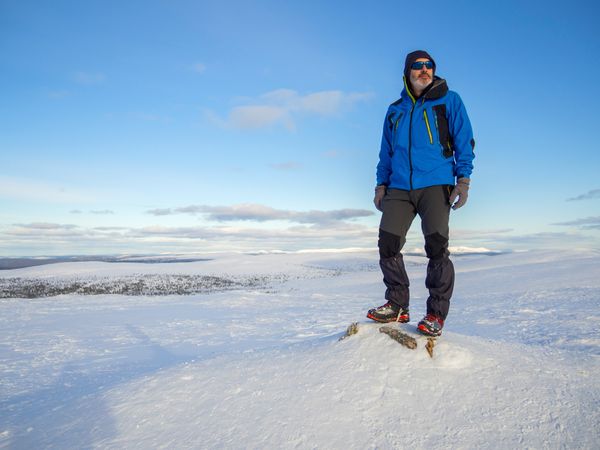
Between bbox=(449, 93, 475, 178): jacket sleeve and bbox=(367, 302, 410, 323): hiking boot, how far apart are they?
1.50 m

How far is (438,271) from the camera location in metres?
3.77

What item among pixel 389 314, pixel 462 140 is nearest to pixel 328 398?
pixel 389 314

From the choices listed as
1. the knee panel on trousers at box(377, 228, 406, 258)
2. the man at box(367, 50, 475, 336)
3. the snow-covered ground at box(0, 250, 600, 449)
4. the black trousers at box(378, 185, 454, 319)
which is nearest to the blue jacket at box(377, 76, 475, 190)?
the man at box(367, 50, 475, 336)

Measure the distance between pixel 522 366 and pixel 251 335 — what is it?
5385 millimetres

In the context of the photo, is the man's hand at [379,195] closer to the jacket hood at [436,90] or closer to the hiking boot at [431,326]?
the jacket hood at [436,90]

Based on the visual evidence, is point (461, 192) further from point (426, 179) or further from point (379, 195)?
point (379, 195)

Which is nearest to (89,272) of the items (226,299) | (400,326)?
(226,299)

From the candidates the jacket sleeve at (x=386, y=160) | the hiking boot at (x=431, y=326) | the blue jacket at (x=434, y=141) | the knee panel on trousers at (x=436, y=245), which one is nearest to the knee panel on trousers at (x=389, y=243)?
the knee panel on trousers at (x=436, y=245)

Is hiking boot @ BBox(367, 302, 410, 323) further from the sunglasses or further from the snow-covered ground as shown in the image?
the sunglasses

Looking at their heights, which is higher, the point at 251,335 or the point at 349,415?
the point at 349,415

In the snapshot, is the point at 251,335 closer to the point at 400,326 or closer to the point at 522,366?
the point at 400,326

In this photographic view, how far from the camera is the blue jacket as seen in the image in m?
3.84

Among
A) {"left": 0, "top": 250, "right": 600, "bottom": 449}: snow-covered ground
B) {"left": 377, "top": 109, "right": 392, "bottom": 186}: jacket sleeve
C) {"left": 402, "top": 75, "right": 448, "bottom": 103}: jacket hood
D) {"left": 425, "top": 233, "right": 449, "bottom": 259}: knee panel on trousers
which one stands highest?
{"left": 402, "top": 75, "right": 448, "bottom": 103}: jacket hood

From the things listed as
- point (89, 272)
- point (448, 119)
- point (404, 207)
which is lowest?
point (89, 272)
